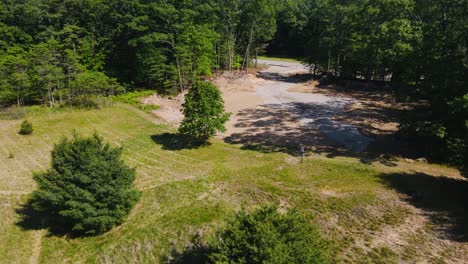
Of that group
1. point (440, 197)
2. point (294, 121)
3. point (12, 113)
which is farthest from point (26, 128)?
point (440, 197)

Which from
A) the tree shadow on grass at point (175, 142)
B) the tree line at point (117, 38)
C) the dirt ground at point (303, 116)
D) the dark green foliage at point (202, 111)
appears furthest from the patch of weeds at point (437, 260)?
the tree line at point (117, 38)

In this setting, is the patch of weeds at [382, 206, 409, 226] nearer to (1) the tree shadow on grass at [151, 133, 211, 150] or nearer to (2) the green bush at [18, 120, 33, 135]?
(1) the tree shadow on grass at [151, 133, 211, 150]

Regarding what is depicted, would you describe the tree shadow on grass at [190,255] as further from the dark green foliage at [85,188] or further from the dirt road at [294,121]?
the dirt road at [294,121]

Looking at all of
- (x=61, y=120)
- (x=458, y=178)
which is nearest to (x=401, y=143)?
(x=458, y=178)

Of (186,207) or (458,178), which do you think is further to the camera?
(458,178)

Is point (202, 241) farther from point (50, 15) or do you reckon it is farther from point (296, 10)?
point (296, 10)

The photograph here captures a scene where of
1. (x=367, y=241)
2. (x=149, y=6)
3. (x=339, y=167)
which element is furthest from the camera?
(x=149, y=6)
